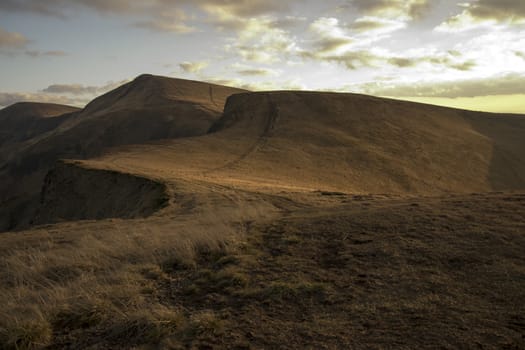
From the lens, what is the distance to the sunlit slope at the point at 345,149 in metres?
33.9

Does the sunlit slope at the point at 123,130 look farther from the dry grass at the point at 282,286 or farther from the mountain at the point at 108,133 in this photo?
the dry grass at the point at 282,286

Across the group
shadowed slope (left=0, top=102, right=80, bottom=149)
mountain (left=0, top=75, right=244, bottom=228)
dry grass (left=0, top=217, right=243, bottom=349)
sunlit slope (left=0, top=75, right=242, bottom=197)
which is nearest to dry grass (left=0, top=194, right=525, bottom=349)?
dry grass (left=0, top=217, right=243, bottom=349)

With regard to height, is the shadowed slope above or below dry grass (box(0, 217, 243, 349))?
above

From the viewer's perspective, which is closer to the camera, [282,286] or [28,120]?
[282,286]

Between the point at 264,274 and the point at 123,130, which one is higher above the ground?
the point at 123,130

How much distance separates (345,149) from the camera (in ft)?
149

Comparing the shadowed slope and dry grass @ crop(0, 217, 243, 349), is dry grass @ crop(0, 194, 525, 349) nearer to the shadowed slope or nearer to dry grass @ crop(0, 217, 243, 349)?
dry grass @ crop(0, 217, 243, 349)

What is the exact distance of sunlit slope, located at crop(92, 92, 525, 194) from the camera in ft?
111

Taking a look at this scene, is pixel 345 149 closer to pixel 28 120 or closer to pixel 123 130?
pixel 123 130

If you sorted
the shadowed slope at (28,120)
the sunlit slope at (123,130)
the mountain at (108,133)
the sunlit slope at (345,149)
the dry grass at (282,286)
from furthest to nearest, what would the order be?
1. the shadowed slope at (28,120)
2. the sunlit slope at (123,130)
3. the mountain at (108,133)
4. the sunlit slope at (345,149)
5. the dry grass at (282,286)

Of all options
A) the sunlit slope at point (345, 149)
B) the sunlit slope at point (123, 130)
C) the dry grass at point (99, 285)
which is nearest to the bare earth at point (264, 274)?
the dry grass at point (99, 285)

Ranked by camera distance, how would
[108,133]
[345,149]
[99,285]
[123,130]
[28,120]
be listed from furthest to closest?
[28,120] → [123,130] → [108,133] → [345,149] → [99,285]

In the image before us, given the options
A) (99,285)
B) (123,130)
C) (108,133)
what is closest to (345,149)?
(99,285)

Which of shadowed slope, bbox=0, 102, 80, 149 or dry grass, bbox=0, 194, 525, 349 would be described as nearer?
dry grass, bbox=0, 194, 525, 349
